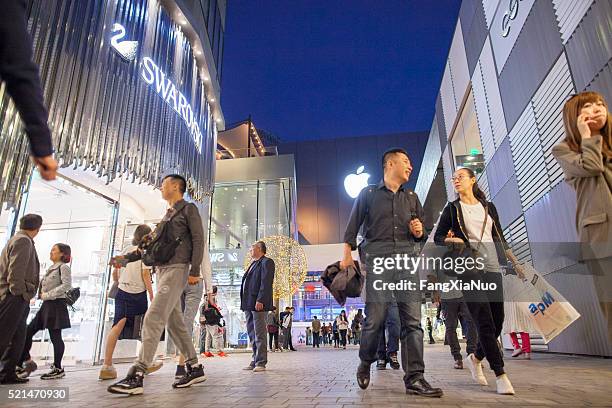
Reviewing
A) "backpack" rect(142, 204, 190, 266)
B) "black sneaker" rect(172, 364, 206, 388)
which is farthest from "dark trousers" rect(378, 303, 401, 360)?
"backpack" rect(142, 204, 190, 266)

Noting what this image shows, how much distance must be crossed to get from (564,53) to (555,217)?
2.47 m

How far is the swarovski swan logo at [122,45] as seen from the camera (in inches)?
249

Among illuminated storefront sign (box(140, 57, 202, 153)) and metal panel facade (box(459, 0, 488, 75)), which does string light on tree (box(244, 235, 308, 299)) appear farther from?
metal panel facade (box(459, 0, 488, 75))

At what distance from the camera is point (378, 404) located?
2502 mm

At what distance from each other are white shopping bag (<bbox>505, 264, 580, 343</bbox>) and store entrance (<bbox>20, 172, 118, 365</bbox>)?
657 cm

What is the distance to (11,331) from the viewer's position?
3627 mm

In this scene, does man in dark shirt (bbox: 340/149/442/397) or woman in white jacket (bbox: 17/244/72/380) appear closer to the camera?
man in dark shirt (bbox: 340/149/442/397)

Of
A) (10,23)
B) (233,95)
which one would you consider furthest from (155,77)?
(233,95)

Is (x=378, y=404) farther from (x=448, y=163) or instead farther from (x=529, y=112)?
(x=448, y=163)

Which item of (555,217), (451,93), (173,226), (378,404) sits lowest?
(378,404)

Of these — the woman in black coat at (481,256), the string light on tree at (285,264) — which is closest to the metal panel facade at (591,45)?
the woman in black coat at (481,256)

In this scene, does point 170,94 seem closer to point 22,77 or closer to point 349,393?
point 349,393

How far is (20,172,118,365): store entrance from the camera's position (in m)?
6.95

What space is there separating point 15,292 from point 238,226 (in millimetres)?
13606
